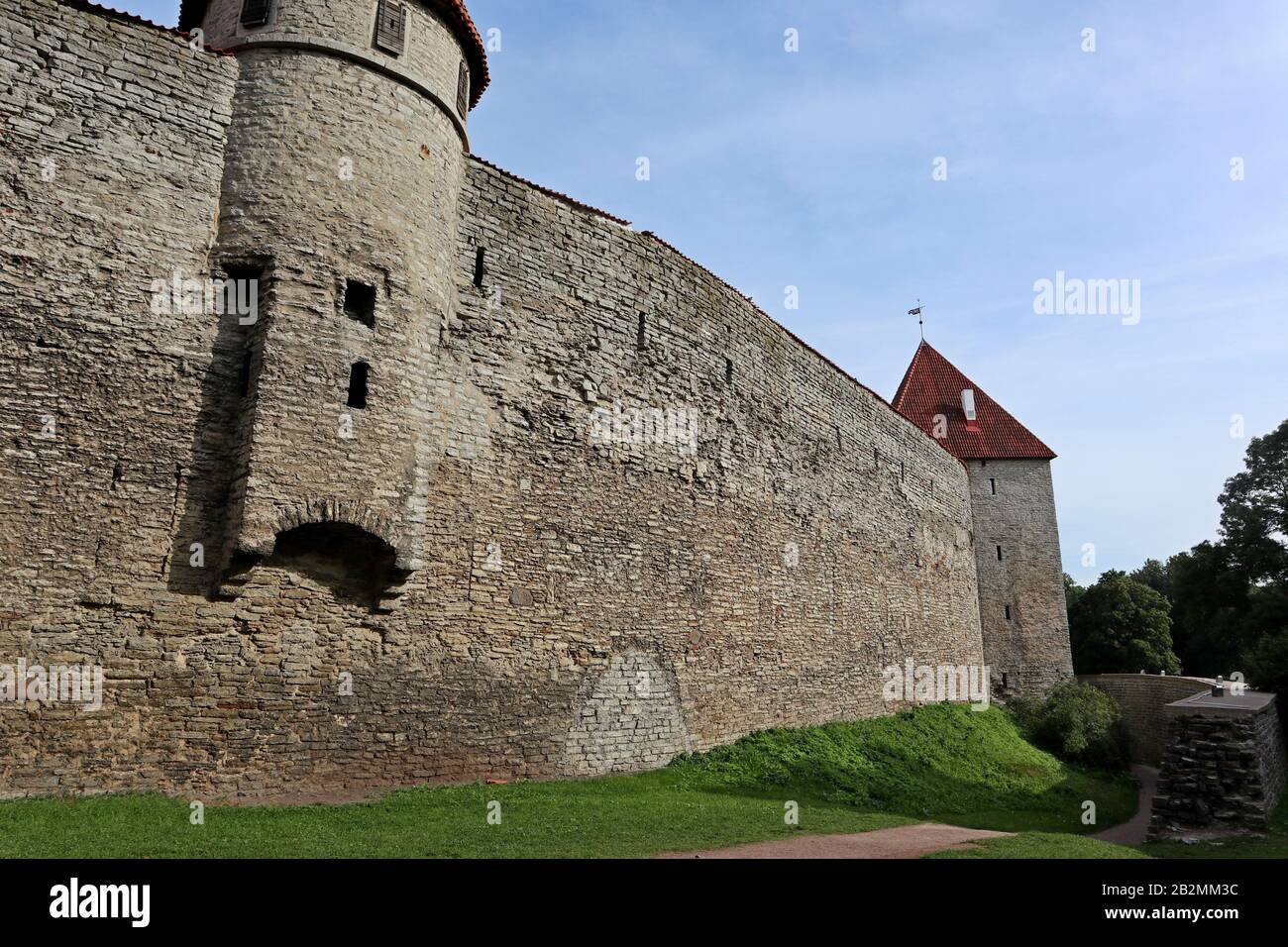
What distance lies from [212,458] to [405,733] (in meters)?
3.72

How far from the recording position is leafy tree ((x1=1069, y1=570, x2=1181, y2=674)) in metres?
33.4

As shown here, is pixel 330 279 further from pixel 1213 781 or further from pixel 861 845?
pixel 1213 781

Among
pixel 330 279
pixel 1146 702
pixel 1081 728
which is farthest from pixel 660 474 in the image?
pixel 1146 702

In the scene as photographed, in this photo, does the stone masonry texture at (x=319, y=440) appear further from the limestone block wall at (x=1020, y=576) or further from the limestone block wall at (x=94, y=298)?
the limestone block wall at (x=1020, y=576)

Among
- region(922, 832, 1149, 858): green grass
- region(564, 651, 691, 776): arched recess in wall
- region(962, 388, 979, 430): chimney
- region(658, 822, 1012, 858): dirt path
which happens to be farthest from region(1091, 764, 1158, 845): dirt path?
region(962, 388, 979, 430): chimney

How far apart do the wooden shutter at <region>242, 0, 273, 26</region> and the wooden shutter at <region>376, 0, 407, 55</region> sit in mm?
1266

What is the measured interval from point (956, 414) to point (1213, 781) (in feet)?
69.6

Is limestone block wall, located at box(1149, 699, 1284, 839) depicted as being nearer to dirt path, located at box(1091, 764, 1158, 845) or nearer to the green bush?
dirt path, located at box(1091, 764, 1158, 845)

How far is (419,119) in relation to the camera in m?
10.0

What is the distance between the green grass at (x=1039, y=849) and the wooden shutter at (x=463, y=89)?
1077 cm

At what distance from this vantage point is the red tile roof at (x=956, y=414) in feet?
94.1
